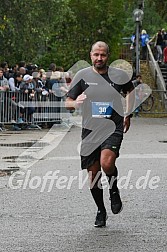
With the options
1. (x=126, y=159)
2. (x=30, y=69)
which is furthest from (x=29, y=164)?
(x=30, y=69)

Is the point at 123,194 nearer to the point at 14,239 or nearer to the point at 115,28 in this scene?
the point at 14,239

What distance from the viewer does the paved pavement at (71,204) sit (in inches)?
300

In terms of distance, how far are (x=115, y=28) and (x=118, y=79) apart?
3231cm

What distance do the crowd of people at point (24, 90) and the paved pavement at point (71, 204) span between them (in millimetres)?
4357

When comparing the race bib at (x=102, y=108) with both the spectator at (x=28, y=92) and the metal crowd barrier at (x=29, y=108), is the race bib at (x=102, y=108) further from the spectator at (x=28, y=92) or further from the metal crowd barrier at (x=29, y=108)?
the spectator at (x=28, y=92)

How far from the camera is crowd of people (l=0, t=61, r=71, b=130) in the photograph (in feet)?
71.7

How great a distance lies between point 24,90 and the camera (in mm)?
22250

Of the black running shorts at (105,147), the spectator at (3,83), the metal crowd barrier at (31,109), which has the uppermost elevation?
the black running shorts at (105,147)

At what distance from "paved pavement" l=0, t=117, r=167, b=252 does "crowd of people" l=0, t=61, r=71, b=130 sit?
4357 millimetres

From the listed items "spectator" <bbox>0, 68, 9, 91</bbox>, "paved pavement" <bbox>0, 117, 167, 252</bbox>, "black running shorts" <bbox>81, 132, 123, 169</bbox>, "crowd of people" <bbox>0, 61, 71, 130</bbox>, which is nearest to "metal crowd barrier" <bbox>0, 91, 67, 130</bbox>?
"crowd of people" <bbox>0, 61, 71, 130</bbox>

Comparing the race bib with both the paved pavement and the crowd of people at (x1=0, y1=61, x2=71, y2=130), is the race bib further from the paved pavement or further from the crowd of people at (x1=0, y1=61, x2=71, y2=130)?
the crowd of people at (x1=0, y1=61, x2=71, y2=130)

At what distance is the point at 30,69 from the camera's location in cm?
2375

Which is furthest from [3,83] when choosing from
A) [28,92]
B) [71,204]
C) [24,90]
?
[71,204]

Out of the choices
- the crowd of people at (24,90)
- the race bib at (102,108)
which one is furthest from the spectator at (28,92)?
the race bib at (102,108)
